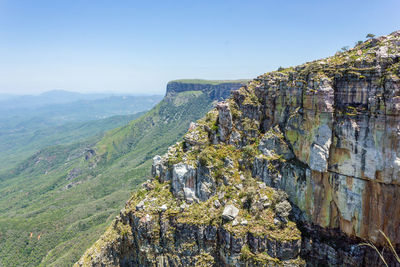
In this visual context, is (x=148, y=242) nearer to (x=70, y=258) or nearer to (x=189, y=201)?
(x=189, y=201)

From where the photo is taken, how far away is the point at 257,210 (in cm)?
3719

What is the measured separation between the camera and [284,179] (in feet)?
126

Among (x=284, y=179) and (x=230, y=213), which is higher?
(x=284, y=179)

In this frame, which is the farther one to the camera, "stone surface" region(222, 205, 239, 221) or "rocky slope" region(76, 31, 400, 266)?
"stone surface" region(222, 205, 239, 221)

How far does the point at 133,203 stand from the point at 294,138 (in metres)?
33.7

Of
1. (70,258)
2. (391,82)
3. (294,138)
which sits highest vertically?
(391,82)

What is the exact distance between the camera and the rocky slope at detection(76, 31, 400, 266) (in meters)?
29.9

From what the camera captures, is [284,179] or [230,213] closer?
[230,213]

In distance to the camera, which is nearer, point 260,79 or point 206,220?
point 206,220

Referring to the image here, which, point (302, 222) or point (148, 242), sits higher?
point (302, 222)

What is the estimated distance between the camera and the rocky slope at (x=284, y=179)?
98.0ft

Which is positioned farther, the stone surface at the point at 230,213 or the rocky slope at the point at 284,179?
the stone surface at the point at 230,213

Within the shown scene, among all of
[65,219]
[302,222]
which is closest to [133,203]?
[302,222]

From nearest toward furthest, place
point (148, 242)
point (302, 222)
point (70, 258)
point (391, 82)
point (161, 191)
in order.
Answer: point (391, 82)
point (302, 222)
point (148, 242)
point (161, 191)
point (70, 258)
